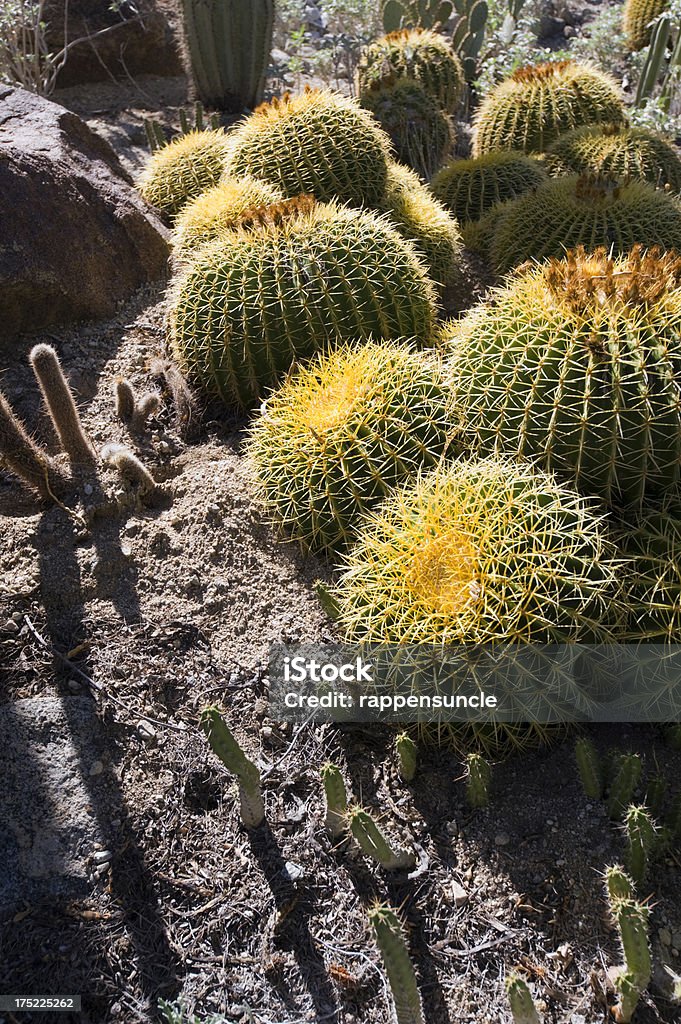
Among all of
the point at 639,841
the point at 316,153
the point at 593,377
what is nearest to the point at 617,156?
the point at 316,153

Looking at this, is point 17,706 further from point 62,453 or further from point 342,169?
point 342,169

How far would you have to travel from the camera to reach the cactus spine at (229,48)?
743cm

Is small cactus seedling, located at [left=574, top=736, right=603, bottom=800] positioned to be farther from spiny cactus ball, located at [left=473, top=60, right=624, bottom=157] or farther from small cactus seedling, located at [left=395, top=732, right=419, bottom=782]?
spiny cactus ball, located at [left=473, top=60, right=624, bottom=157]

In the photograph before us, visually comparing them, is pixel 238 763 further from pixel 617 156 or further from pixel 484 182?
pixel 617 156

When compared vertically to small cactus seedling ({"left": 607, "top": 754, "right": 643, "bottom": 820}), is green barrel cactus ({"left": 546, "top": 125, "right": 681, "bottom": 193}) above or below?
above

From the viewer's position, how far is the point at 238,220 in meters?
3.89

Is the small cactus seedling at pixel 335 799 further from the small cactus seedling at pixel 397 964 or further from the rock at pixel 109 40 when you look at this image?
the rock at pixel 109 40

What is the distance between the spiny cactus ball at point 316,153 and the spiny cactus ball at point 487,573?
242cm

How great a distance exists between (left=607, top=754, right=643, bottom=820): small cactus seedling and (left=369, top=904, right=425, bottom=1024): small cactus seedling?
803 millimetres

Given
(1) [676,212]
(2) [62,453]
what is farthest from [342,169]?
(2) [62,453]

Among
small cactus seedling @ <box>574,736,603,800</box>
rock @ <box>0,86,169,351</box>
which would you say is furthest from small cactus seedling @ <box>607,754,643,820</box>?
rock @ <box>0,86,169,351</box>

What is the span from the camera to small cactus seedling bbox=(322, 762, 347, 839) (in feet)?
7.40

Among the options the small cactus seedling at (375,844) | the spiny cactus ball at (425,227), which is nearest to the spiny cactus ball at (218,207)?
the spiny cactus ball at (425,227)

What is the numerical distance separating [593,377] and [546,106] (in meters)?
4.00
